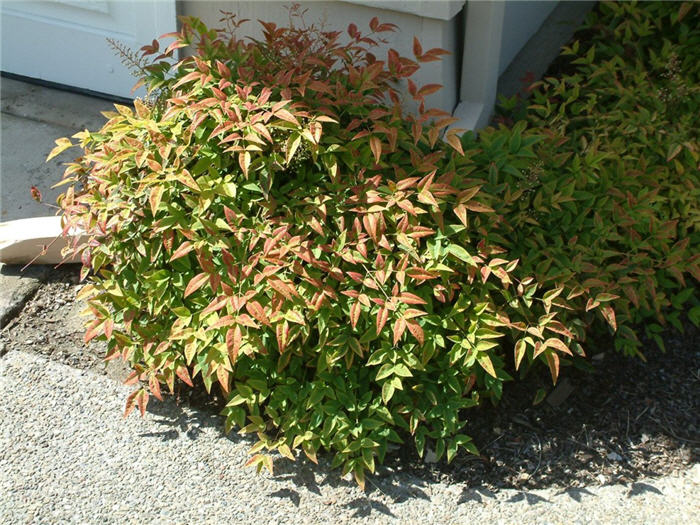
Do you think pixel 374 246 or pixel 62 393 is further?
pixel 62 393

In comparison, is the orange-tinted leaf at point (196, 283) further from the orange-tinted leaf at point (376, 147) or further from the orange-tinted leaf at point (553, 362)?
the orange-tinted leaf at point (553, 362)

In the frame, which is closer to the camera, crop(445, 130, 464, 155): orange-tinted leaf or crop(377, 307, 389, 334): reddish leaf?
crop(377, 307, 389, 334): reddish leaf

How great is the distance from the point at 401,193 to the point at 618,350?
98cm

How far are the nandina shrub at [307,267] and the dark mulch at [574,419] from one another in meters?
0.13

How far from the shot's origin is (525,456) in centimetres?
258

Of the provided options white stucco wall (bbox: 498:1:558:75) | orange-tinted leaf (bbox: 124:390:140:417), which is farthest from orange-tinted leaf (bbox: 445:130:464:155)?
orange-tinted leaf (bbox: 124:390:140:417)

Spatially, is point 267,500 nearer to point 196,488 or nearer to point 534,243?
point 196,488

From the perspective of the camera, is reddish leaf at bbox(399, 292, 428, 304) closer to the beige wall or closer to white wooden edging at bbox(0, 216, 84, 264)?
the beige wall

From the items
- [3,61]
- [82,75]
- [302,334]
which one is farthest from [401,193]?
[3,61]

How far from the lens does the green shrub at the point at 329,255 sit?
2.39 meters

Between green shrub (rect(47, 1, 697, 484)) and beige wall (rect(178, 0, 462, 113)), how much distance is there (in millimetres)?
309

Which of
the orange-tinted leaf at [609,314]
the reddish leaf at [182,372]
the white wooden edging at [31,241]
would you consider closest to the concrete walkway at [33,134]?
the white wooden edging at [31,241]

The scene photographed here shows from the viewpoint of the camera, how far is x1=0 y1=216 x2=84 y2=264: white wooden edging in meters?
3.11

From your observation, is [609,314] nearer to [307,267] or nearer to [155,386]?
[307,267]
